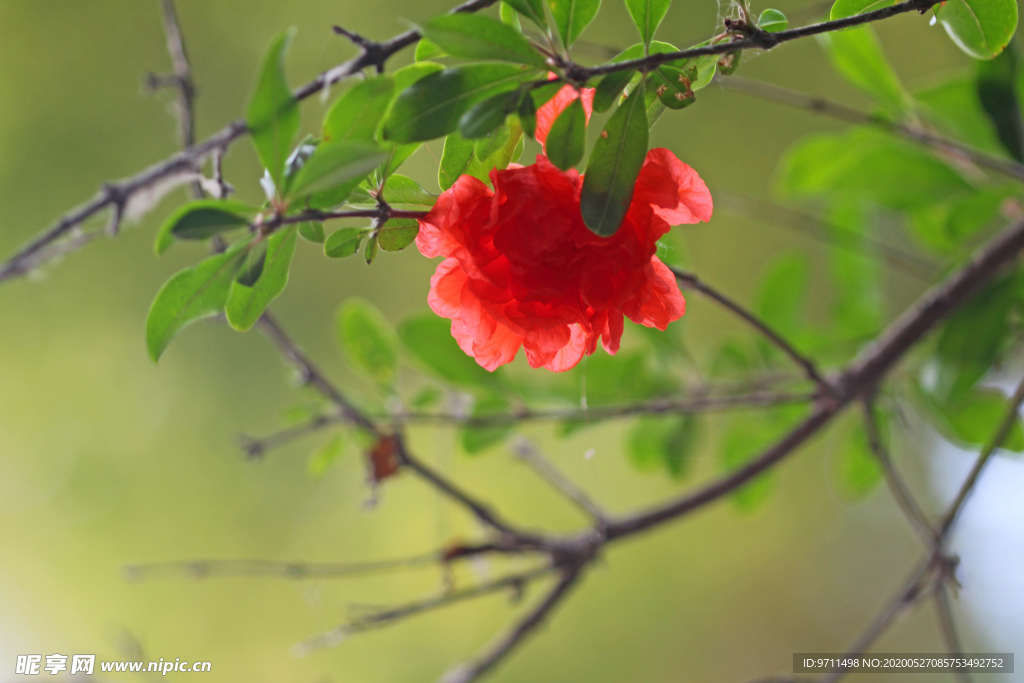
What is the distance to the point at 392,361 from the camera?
27.5 inches

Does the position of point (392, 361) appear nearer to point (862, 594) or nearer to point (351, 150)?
point (351, 150)

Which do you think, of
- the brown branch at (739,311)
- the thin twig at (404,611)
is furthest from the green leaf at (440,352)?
the brown branch at (739,311)

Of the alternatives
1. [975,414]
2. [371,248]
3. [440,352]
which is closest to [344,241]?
[371,248]

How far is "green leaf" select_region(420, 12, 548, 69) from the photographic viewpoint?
27 cm

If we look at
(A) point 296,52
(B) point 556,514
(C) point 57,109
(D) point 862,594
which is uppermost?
(C) point 57,109

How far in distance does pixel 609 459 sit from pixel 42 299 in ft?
3.85

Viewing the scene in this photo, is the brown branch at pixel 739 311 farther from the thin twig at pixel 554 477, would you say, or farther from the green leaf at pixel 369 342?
the green leaf at pixel 369 342

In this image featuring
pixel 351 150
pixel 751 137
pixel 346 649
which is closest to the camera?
pixel 351 150

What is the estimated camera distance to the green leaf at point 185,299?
1.01ft

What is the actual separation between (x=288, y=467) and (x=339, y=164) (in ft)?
4.16

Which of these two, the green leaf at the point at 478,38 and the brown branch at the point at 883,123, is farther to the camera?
the brown branch at the point at 883,123

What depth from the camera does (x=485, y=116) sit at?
268mm

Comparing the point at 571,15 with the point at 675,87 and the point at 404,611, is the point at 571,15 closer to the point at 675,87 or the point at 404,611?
the point at 675,87

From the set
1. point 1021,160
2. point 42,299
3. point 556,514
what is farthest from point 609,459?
point 42,299
